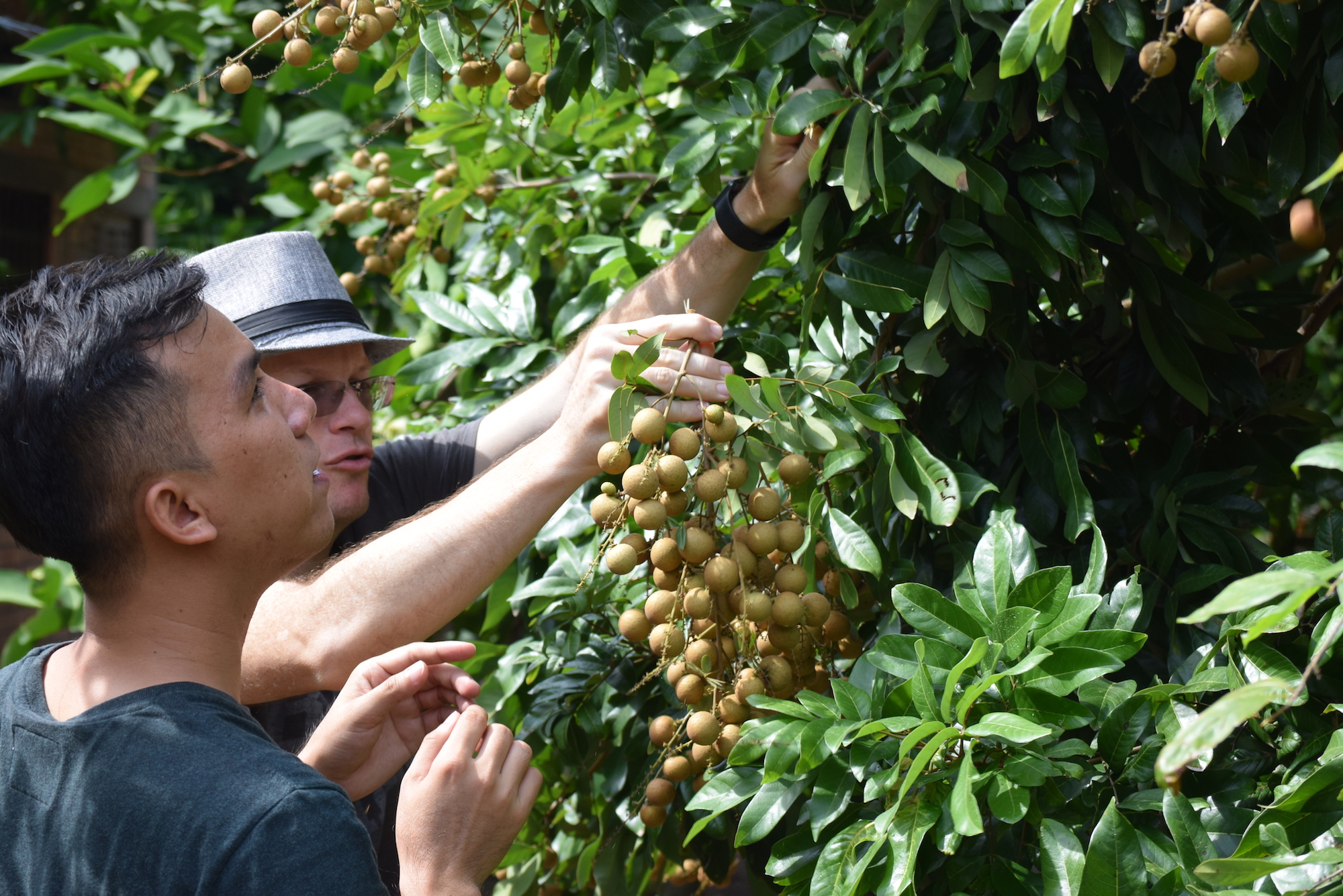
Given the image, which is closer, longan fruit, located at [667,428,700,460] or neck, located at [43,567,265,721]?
neck, located at [43,567,265,721]

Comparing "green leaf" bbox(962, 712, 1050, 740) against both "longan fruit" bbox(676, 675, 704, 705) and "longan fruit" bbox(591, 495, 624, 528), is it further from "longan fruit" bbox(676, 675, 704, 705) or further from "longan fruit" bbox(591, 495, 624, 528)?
"longan fruit" bbox(591, 495, 624, 528)

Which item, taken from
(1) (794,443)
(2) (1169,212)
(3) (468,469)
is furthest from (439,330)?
(2) (1169,212)

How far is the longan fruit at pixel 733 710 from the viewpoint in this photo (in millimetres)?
1170

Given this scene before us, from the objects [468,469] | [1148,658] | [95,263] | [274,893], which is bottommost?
[468,469]

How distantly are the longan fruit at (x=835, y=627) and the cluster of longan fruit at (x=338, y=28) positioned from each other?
0.87 meters

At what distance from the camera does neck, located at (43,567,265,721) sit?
104 cm

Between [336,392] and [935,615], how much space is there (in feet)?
3.97

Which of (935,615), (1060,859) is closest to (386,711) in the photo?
(935,615)

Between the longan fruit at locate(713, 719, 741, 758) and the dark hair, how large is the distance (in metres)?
0.59

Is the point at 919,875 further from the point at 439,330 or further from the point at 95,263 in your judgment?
the point at 439,330

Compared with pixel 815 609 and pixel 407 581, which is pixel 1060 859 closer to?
pixel 815 609

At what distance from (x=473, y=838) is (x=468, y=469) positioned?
109 centimetres

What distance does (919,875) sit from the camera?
41.1 inches

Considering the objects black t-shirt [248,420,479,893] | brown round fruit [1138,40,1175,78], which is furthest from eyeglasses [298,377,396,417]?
brown round fruit [1138,40,1175,78]
